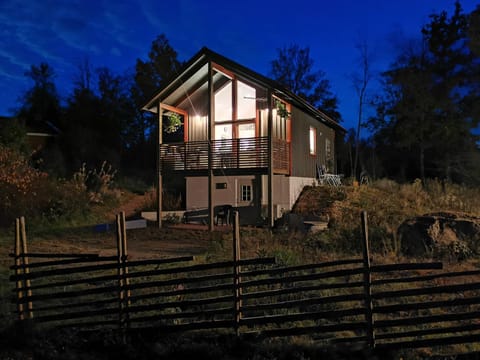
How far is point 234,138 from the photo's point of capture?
1566 centimetres

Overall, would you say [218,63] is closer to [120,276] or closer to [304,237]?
[304,237]

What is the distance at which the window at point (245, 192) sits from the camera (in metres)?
17.2

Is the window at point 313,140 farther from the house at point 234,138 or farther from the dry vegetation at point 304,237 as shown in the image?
the dry vegetation at point 304,237

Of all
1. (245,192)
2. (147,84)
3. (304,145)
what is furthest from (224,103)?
(147,84)

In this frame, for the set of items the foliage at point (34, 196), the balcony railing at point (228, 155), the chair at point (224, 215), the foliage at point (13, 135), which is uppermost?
the foliage at point (13, 135)

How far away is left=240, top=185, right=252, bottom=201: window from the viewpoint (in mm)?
17219

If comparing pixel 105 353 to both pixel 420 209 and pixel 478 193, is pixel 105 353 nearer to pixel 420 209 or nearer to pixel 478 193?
pixel 420 209

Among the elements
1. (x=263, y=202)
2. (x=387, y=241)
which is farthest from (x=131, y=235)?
(x=387, y=241)

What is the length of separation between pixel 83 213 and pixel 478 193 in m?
18.0

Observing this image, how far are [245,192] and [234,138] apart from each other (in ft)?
9.51

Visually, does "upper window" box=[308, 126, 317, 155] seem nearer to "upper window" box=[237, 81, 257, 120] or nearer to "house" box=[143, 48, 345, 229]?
"house" box=[143, 48, 345, 229]

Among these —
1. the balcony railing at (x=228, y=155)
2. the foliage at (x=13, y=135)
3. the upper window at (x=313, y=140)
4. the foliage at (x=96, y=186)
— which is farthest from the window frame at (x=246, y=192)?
the foliage at (x=13, y=135)

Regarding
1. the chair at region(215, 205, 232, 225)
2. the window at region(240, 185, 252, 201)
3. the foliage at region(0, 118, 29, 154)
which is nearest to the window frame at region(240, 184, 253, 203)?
the window at region(240, 185, 252, 201)

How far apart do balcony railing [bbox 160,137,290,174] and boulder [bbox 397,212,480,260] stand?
6.60 metres
